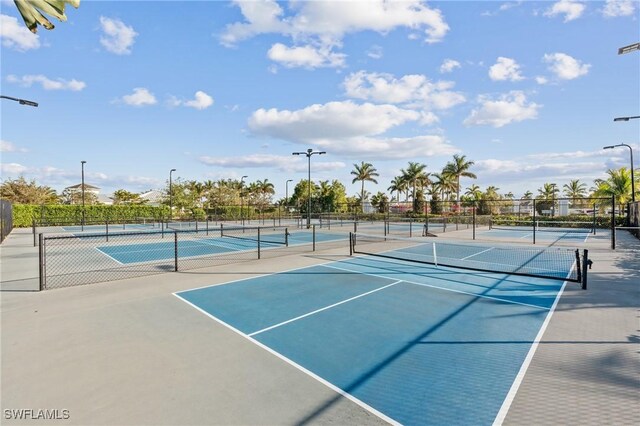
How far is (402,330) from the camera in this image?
6484mm

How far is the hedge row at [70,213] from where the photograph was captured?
36.0 meters

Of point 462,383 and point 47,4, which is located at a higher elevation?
point 47,4

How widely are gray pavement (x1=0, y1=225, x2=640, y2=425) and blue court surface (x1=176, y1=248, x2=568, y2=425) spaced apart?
312mm

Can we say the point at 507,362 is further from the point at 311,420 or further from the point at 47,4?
the point at 47,4

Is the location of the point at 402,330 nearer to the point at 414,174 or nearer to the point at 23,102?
the point at 23,102

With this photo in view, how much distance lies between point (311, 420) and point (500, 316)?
17.8 feet

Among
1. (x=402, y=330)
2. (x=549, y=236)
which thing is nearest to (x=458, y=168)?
(x=549, y=236)

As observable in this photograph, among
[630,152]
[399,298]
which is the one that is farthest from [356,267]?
[630,152]

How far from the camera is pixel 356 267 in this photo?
1302 centimetres

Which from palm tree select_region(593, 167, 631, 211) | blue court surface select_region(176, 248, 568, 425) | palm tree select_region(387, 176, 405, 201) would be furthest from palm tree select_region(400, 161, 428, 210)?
blue court surface select_region(176, 248, 568, 425)

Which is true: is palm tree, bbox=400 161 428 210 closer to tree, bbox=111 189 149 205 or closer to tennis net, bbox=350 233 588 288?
tennis net, bbox=350 233 588 288

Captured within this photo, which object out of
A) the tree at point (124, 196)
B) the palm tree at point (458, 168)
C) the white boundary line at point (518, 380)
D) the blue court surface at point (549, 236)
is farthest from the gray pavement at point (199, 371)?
the tree at point (124, 196)

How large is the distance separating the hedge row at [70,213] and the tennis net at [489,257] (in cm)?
2640

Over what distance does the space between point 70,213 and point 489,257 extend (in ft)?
151
